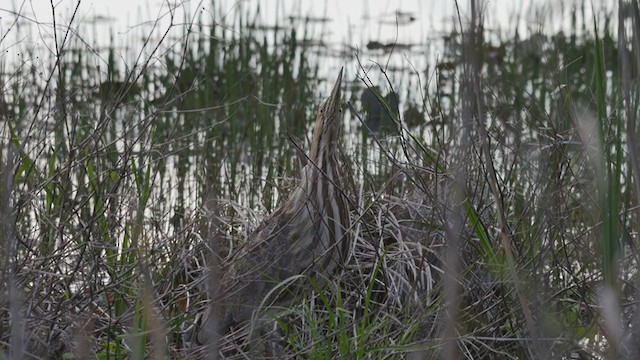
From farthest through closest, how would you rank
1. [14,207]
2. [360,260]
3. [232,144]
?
[232,144] < [360,260] < [14,207]

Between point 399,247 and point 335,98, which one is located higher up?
point 335,98

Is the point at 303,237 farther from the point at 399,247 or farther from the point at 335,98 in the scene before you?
the point at 335,98

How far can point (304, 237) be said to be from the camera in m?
2.96

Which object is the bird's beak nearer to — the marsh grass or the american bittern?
the american bittern

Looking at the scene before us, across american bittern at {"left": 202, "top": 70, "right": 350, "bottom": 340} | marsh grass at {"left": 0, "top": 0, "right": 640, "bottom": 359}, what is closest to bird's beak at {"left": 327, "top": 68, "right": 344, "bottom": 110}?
american bittern at {"left": 202, "top": 70, "right": 350, "bottom": 340}

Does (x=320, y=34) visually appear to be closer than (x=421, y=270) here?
No

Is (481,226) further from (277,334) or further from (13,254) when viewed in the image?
(13,254)

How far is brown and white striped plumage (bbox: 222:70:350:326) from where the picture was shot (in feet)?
9.37

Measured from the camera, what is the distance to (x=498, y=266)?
259cm

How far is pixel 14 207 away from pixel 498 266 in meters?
1.10

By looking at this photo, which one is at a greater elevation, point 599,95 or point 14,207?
point 599,95

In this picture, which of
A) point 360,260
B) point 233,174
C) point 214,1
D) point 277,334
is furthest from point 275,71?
point 277,334

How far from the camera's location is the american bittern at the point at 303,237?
285 cm

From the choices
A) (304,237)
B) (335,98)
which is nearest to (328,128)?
(335,98)
